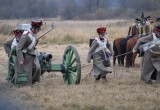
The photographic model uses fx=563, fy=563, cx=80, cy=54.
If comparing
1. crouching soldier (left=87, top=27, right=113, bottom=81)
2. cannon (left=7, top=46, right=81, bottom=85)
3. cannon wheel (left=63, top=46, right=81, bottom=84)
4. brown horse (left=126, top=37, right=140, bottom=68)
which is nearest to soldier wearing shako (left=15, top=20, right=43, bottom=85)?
cannon (left=7, top=46, right=81, bottom=85)

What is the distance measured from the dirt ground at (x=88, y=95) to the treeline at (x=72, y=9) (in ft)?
146

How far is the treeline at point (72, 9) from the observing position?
221 ft

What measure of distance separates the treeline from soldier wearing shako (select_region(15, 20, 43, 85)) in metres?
45.2

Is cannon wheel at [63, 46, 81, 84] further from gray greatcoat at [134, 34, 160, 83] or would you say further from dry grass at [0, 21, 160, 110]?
gray greatcoat at [134, 34, 160, 83]

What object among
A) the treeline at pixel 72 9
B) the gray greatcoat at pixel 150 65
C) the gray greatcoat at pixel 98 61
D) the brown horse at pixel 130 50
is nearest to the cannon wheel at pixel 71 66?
the gray greatcoat at pixel 98 61

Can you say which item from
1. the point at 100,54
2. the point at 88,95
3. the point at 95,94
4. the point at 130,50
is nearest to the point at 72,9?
the point at 130,50

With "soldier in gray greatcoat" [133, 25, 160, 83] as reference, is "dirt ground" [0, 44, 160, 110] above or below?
below

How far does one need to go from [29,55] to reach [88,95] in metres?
2.23

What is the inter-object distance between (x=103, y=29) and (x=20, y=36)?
2.02m

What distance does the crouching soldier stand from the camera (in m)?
13.8

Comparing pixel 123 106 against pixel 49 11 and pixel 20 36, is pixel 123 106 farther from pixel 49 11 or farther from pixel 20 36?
pixel 49 11

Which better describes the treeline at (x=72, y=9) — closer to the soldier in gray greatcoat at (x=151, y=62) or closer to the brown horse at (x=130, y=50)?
the brown horse at (x=130, y=50)

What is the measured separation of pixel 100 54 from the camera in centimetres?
1391

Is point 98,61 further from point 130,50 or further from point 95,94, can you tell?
point 130,50
